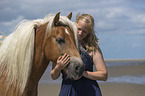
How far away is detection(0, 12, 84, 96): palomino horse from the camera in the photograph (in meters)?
2.74

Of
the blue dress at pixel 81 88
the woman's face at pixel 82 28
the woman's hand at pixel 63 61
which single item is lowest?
the blue dress at pixel 81 88

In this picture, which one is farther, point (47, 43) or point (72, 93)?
point (72, 93)

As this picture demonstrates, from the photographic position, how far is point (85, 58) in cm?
310

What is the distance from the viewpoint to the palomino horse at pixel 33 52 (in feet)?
8.99

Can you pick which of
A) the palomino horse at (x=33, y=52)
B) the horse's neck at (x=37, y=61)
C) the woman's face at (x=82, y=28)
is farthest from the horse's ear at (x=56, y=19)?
the woman's face at (x=82, y=28)

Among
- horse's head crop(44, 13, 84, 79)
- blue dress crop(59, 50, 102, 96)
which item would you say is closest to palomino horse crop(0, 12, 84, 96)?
horse's head crop(44, 13, 84, 79)

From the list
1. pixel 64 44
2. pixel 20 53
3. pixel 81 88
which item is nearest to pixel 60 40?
pixel 64 44

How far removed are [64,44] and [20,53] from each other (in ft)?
2.07

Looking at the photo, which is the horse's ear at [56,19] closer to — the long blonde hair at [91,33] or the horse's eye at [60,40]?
the horse's eye at [60,40]

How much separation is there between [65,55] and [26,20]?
34.8 inches

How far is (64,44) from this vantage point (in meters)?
2.73

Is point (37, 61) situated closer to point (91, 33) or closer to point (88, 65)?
point (88, 65)

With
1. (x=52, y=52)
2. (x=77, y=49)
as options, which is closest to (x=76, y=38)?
(x=77, y=49)

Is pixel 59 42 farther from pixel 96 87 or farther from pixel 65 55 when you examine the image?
pixel 96 87
